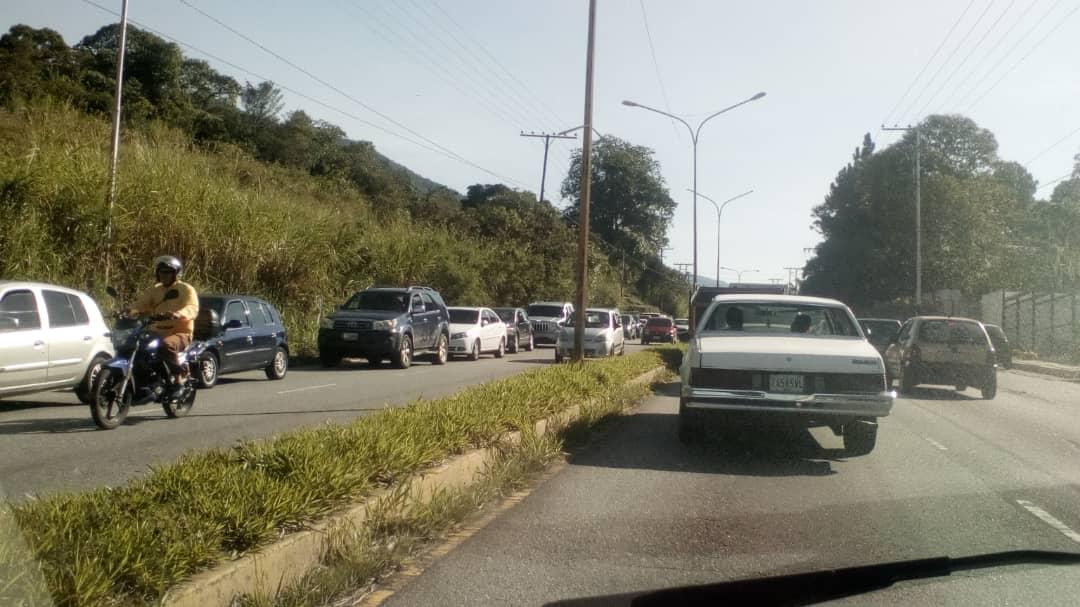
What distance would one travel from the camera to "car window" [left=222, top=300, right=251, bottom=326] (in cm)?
1651

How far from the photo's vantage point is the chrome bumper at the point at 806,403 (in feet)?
29.2

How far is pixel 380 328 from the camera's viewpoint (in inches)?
832

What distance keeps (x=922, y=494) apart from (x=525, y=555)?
151 inches

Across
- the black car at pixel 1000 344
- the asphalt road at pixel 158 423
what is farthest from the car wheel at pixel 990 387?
the asphalt road at pixel 158 423

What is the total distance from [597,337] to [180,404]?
1768 cm

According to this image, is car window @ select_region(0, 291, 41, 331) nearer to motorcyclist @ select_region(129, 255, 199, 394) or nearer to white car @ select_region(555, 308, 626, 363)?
motorcyclist @ select_region(129, 255, 199, 394)

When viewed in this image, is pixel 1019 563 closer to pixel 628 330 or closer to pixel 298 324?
pixel 298 324

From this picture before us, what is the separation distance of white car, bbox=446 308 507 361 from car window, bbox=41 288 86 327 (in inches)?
617

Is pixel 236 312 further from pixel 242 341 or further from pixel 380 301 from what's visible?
pixel 380 301

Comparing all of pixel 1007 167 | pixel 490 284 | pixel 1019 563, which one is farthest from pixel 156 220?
pixel 1007 167

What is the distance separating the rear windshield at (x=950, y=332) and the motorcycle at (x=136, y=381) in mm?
13521

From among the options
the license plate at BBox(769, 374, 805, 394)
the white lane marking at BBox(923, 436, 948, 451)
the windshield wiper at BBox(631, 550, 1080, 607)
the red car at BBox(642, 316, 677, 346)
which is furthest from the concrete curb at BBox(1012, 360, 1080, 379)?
the windshield wiper at BBox(631, 550, 1080, 607)

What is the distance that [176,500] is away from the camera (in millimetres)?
4996

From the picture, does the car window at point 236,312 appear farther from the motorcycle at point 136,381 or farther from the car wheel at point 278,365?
the motorcycle at point 136,381
